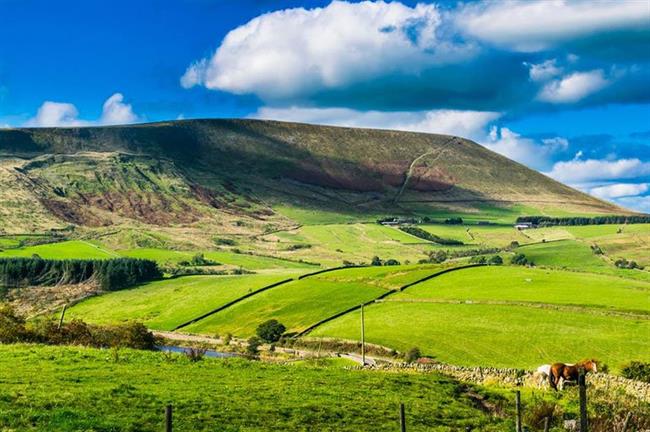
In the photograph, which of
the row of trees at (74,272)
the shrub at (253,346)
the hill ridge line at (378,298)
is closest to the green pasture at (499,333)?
the hill ridge line at (378,298)

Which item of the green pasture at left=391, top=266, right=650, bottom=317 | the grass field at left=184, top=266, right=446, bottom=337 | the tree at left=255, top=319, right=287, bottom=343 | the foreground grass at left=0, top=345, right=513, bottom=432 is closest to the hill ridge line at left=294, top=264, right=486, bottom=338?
the grass field at left=184, top=266, right=446, bottom=337

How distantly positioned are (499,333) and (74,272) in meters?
114

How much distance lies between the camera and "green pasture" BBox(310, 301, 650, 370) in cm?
8275

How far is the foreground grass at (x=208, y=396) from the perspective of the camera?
25.3 m

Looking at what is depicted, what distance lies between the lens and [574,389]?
40.8 meters

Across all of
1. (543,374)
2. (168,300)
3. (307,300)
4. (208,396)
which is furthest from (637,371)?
(168,300)

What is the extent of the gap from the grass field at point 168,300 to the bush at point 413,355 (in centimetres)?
5428

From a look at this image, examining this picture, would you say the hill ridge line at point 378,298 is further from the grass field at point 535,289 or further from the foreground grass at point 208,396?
the foreground grass at point 208,396

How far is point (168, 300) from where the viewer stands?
483 ft

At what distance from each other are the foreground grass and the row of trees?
13028cm

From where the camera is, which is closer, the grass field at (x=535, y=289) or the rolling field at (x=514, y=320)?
the rolling field at (x=514, y=320)

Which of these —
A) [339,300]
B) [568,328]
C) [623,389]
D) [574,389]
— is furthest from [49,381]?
[339,300]

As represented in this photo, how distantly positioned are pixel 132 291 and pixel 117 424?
466 feet

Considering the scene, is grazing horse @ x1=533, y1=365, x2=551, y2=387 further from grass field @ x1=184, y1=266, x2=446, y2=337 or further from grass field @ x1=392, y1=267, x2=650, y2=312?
grass field @ x1=184, y1=266, x2=446, y2=337
